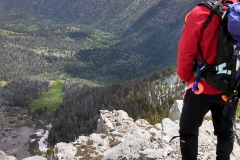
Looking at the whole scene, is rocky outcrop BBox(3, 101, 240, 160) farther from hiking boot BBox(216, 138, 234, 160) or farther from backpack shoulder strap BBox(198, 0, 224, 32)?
backpack shoulder strap BBox(198, 0, 224, 32)

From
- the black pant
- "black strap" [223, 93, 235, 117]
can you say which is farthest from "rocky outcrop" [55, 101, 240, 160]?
"black strap" [223, 93, 235, 117]

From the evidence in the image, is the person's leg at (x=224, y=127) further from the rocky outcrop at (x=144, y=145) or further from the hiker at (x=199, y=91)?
the rocky outcrop at (x=144, y=145)

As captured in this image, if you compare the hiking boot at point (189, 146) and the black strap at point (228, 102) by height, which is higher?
the black strap at point (228, 102)

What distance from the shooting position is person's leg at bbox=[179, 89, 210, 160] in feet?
29.9

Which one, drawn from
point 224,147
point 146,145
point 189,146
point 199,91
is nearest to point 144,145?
point 146,145

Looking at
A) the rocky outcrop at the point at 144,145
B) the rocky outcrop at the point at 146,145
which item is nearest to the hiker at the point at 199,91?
the rocky outcrop at the point at 144,145

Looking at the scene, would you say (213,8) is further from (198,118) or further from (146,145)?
(146,145)

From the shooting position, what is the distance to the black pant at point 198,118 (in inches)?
356

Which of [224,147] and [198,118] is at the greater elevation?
[198,118]

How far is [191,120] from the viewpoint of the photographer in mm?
9305

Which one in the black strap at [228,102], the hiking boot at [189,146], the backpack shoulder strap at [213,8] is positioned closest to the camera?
the backpack shoulder strap at [213,8]

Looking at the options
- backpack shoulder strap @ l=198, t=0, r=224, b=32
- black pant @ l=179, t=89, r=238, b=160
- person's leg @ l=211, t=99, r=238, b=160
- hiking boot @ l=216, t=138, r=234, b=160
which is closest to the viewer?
backpack shoulder strap @ l=198, t=0, r=224, b=32

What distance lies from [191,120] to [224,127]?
1.29 metres

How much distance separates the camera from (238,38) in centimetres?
818
